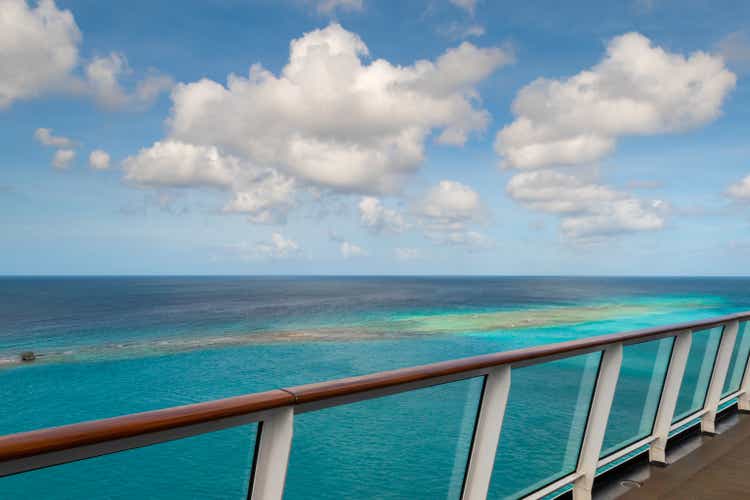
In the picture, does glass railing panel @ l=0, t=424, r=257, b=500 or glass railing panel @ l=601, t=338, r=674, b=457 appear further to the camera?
glass railing panel @ l=601, t=338, r=674, b=457

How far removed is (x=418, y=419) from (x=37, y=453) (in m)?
1.40

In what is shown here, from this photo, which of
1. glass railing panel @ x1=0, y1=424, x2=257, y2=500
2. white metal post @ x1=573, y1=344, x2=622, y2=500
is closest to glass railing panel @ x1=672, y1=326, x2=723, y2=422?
white metal post @ x1=573, y1=344, x2=622, y2=500

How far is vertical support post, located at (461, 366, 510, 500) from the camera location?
2.28 meters

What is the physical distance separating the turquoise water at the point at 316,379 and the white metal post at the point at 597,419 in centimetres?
8

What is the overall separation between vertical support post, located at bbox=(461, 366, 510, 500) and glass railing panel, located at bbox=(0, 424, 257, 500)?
3.64 feet

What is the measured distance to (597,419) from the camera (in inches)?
117

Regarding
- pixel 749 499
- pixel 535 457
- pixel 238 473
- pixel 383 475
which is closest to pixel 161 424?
pixel 238 473

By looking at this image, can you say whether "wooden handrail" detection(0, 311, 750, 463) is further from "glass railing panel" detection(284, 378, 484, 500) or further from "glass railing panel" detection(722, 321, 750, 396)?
"glass railing panel" detection(722, 321, 750, 396)

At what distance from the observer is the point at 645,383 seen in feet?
11.6

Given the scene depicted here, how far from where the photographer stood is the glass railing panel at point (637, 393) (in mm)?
3143

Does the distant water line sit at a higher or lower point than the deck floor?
lower

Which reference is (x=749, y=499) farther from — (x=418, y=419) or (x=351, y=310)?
(x=351, y=310)

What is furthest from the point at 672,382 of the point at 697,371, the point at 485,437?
the point at 485,437

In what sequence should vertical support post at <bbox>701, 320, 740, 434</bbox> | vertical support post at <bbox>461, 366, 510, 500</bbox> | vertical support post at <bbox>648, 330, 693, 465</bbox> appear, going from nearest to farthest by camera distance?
vertical support post at <bbox>461, 366, 510, 500</bbox> < vertical support post at <bbox>648, 330, 693, 465</bbox> < vertical support post at <bbox>701, 320, 740, 434</bbox>
